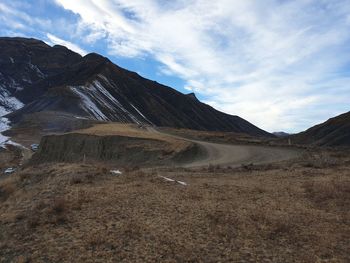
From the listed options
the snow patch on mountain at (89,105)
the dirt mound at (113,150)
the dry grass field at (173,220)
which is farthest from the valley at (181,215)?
the snow patch on mountain at (89,105)

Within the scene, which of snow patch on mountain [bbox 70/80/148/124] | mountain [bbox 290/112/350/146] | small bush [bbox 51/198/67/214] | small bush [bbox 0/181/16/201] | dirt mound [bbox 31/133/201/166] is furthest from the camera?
snow patch on mountain [bbox 70/80/148/124]

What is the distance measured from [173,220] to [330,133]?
11299 cm

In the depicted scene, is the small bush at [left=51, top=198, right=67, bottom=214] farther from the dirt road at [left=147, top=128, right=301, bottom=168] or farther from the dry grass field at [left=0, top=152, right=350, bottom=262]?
the dirt road at [left=147, top=128, right=301, bottom=168]

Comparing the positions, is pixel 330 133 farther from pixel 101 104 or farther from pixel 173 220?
pixel 173 220

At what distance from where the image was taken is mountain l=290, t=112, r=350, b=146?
10822 centimetres

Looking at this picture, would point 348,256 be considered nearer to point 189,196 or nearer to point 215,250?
point 215,250

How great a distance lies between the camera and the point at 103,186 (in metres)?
17.8

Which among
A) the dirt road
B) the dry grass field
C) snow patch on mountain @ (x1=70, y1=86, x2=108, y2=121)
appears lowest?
the dry grass field

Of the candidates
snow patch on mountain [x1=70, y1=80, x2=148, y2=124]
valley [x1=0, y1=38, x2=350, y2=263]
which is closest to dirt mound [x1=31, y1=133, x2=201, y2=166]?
valley [x1=0, y1=38, x2=350, y2=263]

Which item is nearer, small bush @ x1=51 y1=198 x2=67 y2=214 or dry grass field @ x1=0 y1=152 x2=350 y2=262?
dry grass field @ x1=0 y1=152 x2=350 y2=262

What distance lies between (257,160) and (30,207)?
21.7m

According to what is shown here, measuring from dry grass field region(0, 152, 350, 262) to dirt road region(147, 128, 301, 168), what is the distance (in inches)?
478

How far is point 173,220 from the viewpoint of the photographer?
516 inches

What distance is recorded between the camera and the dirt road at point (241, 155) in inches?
1300
